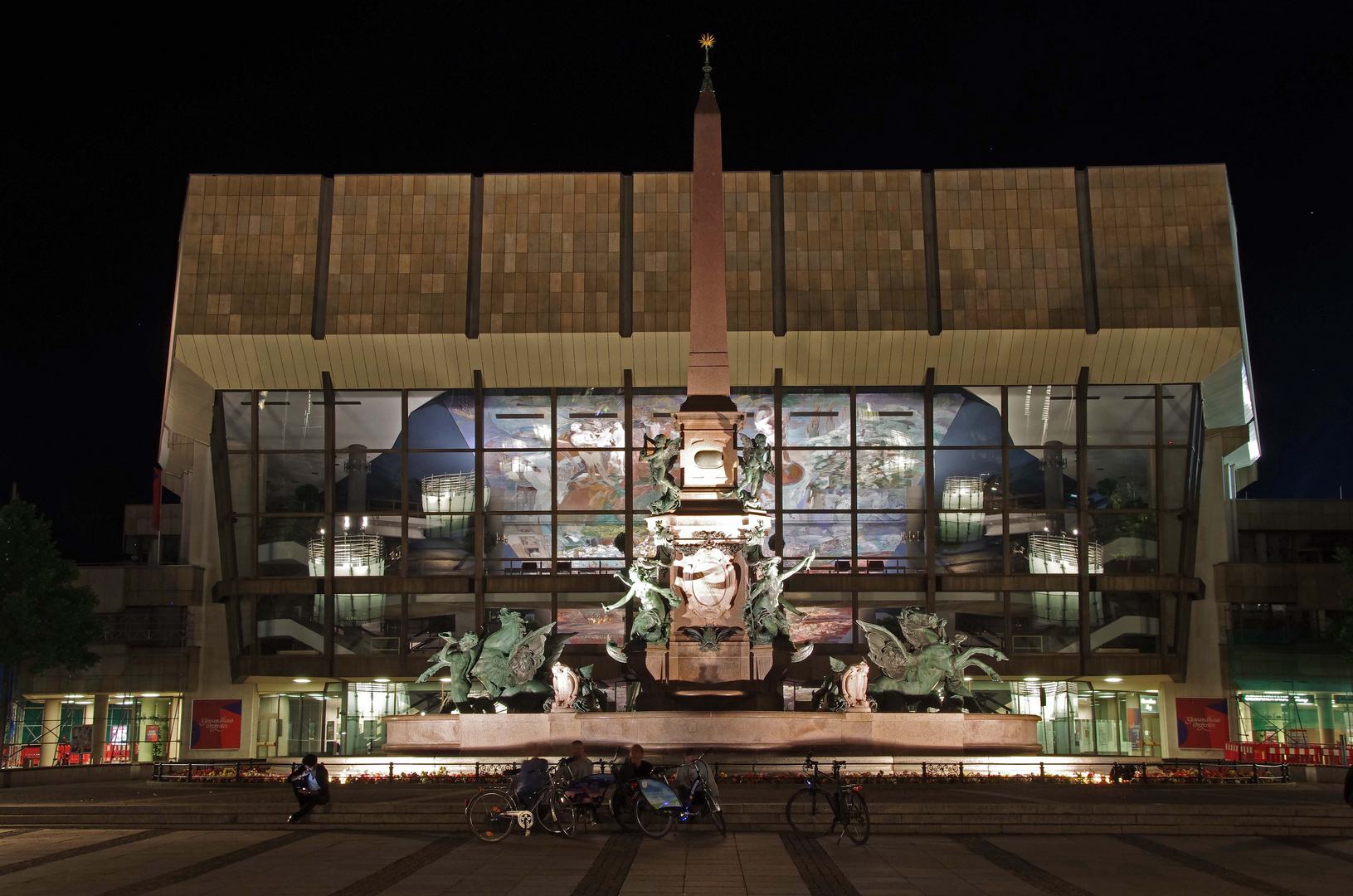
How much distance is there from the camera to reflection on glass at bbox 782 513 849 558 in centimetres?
4562

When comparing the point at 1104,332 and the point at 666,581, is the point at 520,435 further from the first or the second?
the point at 1104,332

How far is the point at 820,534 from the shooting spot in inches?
1800

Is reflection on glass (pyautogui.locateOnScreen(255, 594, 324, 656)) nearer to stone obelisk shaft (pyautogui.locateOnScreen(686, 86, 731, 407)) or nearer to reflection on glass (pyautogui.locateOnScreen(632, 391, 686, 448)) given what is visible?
reflection on glass (pyautogui.locateOnScreen(632, 391, 686, 448))

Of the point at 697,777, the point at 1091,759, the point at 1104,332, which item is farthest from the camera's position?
the point at 1104,332

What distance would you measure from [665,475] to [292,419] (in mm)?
20148

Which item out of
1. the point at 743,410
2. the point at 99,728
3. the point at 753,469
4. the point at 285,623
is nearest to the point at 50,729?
the point at 99,728

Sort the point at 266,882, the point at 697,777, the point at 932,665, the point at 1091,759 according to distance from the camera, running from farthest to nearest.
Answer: the point at 932,665, the point at 1091,759, the point at 697,777, the point at 266,882

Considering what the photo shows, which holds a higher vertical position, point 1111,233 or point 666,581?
point 1111,233

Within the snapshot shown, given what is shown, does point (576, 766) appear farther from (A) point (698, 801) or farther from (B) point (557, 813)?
(A) point (698, 801)

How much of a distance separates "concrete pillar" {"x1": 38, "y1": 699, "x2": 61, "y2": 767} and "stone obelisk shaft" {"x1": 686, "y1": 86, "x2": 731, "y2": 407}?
28.8 metres

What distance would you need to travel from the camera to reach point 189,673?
151 ft

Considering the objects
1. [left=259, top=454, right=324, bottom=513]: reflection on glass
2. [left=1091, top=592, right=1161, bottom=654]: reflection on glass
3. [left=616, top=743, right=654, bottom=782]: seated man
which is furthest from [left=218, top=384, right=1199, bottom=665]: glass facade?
[left=616, top=743, right=654, bottom=782]: seated man

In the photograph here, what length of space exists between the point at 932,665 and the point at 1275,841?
1171cm

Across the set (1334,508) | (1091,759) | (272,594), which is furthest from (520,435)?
(1334,508)
